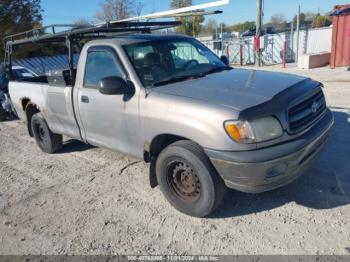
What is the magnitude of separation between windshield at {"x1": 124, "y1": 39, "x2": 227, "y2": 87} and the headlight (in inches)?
49.1

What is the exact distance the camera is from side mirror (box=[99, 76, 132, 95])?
3853 millimetres

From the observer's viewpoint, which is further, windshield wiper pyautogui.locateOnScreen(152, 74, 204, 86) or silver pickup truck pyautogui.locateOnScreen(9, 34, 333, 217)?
windshield wiper pyautogui.locateOnScreen(152, 74, 204, 86)

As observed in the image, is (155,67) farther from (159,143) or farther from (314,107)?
(314,107)

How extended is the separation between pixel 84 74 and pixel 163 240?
2.54 m

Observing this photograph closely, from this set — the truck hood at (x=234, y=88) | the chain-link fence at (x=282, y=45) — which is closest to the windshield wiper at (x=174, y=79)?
the truck hood at (x=234, y=88)

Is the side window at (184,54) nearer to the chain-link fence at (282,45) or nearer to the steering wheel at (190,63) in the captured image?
the steering wheel at (190,63)

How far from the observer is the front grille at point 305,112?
3336mm

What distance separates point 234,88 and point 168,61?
115cm

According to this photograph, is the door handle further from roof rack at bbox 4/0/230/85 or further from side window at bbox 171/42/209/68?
side window at bbox 171/42/209/68

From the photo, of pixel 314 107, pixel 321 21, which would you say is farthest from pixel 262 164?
pixel 321 21

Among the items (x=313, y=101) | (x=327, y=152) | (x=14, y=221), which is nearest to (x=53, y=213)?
(x=14, y=221)

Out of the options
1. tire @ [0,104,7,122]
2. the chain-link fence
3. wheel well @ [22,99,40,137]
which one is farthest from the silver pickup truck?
the chain-link fence

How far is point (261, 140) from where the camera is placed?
3.13 m

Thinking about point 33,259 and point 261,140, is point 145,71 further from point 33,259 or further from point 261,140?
point 33,259
